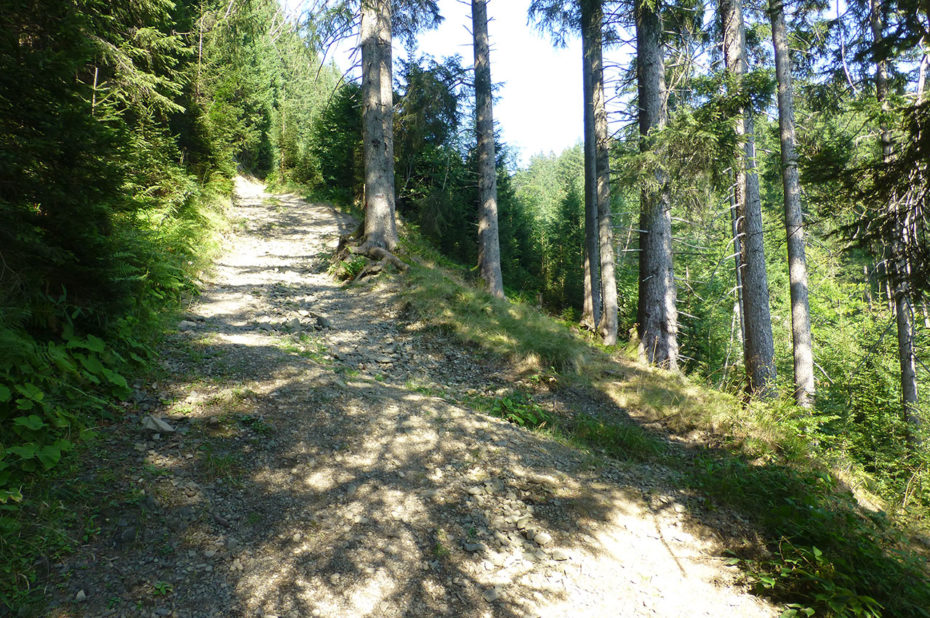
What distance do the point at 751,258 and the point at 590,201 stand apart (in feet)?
20.5

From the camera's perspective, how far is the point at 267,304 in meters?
7.89

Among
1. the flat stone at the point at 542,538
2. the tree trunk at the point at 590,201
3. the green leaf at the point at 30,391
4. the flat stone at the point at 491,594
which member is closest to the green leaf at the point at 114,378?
the green leaf at the point at 30,391

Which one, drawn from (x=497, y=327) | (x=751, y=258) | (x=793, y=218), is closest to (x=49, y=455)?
(x=497, y=327)

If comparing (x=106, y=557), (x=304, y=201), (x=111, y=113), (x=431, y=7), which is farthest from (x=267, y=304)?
(x=304, y=201)

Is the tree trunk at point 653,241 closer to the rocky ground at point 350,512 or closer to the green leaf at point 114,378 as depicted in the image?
the rocky ground at point 350,512

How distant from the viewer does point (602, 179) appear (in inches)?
499

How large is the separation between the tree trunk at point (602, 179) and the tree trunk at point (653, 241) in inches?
115

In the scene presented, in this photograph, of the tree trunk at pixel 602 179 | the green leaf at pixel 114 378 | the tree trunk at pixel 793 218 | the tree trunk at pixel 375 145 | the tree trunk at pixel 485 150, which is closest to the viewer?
the green leaf at pixel 114 378

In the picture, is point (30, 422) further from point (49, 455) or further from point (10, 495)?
point (10, 495)

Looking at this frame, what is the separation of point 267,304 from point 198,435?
4508 mm

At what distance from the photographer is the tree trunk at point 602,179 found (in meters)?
12.1

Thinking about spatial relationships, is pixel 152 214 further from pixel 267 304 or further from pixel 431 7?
pixel 431 7

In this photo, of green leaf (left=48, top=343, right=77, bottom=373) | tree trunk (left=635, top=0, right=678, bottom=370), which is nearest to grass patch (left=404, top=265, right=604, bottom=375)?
tree trunk (left=635, top=0, right=678, bottom=370)

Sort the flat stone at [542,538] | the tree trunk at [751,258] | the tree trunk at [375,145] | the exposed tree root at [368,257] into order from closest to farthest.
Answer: the flat stone at [542,538]
the tree trunk at [751,258]
the exposed tree root at [368,257]
the tree trunk at [375,145]
